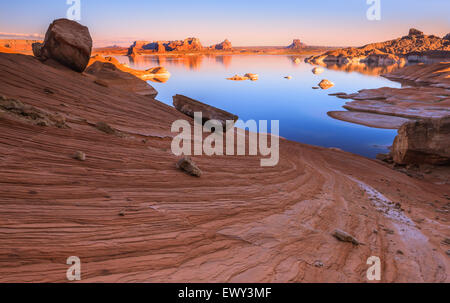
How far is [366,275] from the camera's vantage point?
350 cm

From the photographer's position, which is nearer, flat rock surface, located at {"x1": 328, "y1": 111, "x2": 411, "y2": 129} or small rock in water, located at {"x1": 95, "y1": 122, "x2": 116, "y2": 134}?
small rock in water, located at {"x1": 95, "y1": 122, "x2": 116, "y2": 134}

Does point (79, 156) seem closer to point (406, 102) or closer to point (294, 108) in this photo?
point (294, 108)

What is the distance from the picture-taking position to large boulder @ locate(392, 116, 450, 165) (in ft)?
43.2

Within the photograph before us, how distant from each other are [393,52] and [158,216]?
167 meters

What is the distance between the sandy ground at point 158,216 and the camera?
2676 mm

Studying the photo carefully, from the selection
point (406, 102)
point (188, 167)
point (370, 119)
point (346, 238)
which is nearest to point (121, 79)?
point (188, 167)

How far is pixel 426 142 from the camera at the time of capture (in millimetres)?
13578

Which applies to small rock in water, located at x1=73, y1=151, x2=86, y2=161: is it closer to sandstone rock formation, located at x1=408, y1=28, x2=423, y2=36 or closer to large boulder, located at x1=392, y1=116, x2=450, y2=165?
large boulder, located at x1=392, y1=116, x2=450, y2=165

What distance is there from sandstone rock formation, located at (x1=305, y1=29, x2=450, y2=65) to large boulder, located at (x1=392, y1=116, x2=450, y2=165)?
100 meters

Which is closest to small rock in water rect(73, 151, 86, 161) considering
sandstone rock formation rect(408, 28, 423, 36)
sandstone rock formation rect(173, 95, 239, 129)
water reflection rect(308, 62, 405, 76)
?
sandstone rock formation rect(173, 95, 239, 129)

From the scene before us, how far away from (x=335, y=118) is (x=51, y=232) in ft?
104

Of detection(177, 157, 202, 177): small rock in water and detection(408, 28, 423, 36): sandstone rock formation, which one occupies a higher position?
detection(408, 28, 423, 36): sandstone rock formation

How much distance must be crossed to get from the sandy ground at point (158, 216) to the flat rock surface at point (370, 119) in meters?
21.9

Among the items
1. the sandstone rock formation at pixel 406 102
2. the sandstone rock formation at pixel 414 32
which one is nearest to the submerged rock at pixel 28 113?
the sandstone rock formation at pixel 406 102
